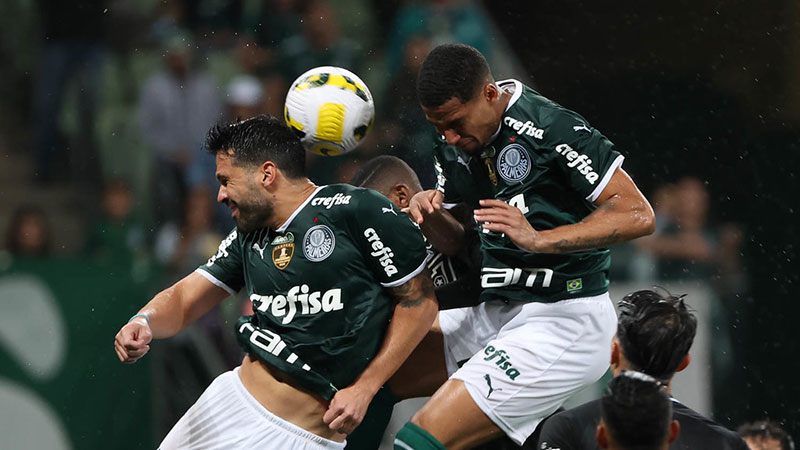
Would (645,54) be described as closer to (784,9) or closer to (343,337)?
(784,9)

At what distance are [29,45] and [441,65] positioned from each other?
6321 mm

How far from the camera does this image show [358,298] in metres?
4.24

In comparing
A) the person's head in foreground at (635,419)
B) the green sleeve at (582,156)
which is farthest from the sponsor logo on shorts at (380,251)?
the person's head in foreground at (635,419)

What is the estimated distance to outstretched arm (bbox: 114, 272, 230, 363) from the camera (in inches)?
171

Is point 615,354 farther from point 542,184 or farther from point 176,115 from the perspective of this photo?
point 176,115

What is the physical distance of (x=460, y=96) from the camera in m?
4.12

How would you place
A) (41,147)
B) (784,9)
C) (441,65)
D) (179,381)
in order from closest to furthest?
(441,65)
(179,381)
(784,9)
(41,147)

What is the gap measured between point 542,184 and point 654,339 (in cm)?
88

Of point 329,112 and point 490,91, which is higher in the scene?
point 490,91

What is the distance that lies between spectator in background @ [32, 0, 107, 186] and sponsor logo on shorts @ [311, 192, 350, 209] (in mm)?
5194

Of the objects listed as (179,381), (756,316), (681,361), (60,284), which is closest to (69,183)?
(60,284)

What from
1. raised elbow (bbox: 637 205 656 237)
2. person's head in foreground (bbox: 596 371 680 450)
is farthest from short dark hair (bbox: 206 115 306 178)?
person's head in foreground (bbox: 596 371 680 450)

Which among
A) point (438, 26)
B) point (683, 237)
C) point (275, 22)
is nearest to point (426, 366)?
point (683, 237)

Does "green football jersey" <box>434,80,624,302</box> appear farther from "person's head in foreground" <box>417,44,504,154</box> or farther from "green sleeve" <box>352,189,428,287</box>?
"green sleeve" <box>352,189,428,287</box>
